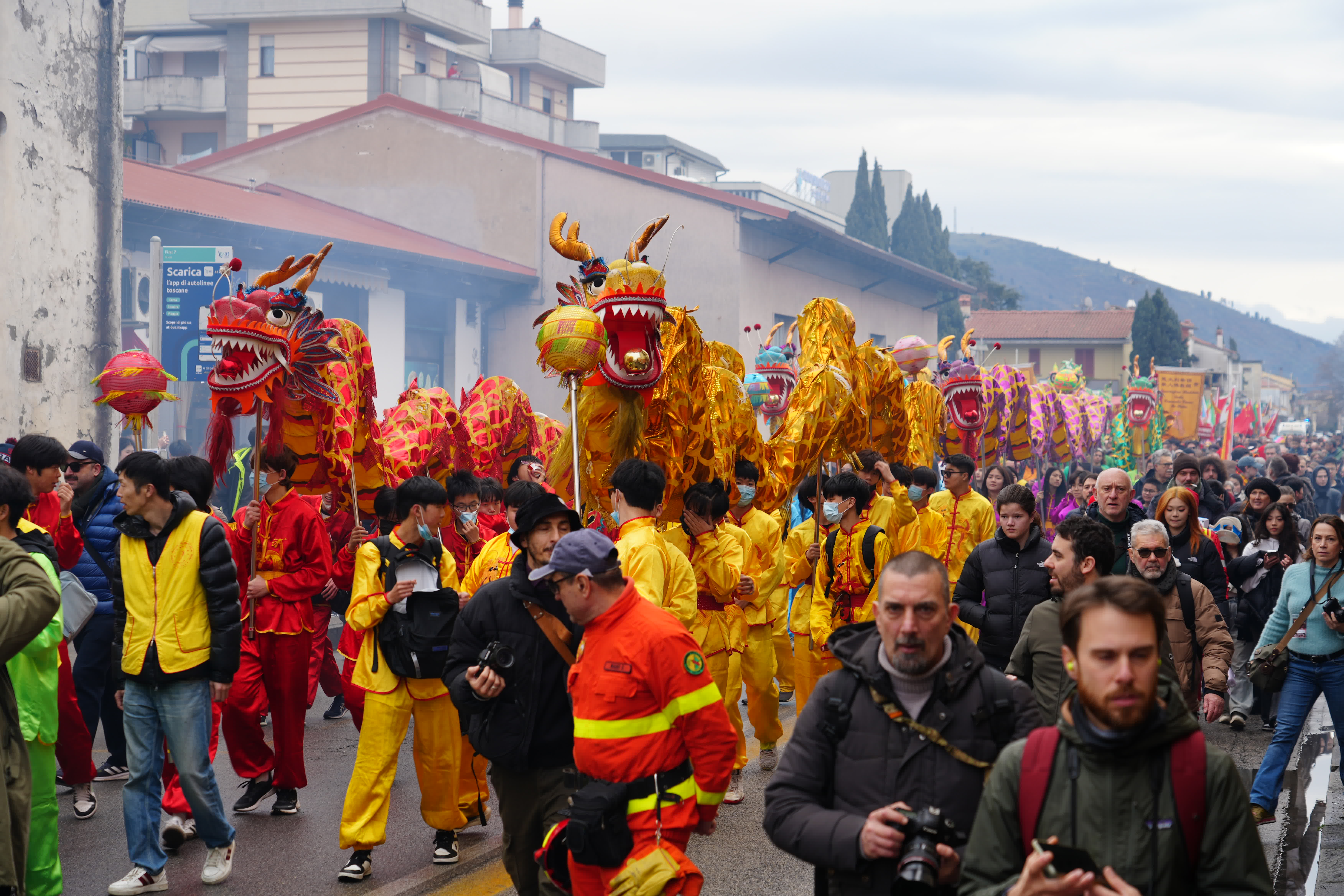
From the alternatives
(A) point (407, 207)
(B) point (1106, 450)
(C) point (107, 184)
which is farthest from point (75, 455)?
(B) point (1106, 450)

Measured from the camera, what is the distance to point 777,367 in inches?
577

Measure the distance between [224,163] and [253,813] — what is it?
2531 cm

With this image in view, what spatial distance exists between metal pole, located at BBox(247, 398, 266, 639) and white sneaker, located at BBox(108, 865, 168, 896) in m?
1.57

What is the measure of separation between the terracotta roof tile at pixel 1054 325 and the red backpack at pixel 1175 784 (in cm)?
6857

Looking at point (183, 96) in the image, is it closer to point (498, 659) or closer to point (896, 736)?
point (498, 659)

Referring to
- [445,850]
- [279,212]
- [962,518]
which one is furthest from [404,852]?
[279,212]

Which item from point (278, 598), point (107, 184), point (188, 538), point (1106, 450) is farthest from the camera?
point (1106, 450)

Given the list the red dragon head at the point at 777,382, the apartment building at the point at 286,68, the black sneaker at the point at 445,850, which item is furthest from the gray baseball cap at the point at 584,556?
the apartment building at the point at 286,68

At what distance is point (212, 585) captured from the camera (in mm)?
6152

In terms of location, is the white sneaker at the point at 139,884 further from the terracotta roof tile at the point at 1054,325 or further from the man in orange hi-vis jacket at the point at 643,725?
the terracotta roof tile at the point at 1054,325

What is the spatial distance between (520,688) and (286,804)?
127 inches

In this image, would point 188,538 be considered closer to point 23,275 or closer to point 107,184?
point 23,275

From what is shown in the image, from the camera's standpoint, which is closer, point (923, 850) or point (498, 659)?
point (923, 850)

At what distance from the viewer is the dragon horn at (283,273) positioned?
8484 mm
